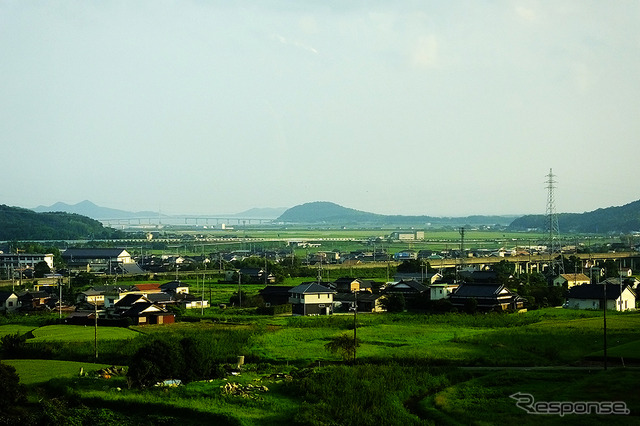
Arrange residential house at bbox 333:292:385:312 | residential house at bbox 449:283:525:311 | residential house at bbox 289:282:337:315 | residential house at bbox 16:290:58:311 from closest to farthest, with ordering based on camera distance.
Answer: residential house at bbox 449:283:525:311
residential house at bbox 289:282:337:315
residential house at bbox 333:292:385:312
residential house at bbox 16:290:58:311

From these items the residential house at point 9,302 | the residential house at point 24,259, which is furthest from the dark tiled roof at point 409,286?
the residential house at point 24,259

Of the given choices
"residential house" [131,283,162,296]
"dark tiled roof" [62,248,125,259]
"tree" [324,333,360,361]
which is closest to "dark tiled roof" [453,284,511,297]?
"tree" [324,333,360,361]

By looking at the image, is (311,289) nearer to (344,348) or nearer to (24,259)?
(344,348)

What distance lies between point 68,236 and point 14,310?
7076cm

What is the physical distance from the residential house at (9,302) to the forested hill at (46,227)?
65038 millimetres

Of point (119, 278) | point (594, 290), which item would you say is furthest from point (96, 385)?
point (119, 278)

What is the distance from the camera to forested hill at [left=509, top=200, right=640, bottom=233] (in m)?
108

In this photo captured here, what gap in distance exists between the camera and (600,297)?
2736cm

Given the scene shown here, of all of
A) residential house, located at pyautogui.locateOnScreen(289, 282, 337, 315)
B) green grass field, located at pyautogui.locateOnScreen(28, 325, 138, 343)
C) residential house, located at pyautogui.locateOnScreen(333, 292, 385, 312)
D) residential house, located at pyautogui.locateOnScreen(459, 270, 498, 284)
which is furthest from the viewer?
residential house, located at pyautogui.locateOnScreen(459, 270, 498, 284)

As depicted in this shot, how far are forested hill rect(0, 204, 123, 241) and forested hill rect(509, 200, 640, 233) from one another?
6926 cm

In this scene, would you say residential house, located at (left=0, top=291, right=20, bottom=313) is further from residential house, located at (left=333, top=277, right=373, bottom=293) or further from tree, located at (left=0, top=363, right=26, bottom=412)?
tree, located at (left=0, top=363, right=26, bottom=412)

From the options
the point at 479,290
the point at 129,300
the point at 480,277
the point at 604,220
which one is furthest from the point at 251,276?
the point at 604,220

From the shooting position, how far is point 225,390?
13.4 m

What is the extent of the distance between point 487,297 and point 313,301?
639 cm
